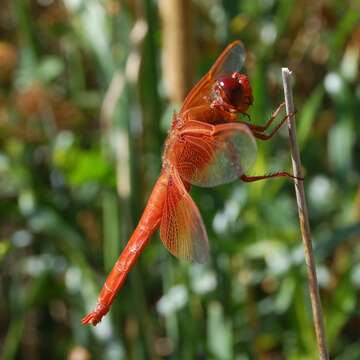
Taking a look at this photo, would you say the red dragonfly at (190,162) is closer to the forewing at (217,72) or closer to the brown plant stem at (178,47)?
the forewing at (217,72)

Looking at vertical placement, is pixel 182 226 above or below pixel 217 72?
below

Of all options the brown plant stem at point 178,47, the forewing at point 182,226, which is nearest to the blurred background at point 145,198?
the brown plant stem at point 178,47

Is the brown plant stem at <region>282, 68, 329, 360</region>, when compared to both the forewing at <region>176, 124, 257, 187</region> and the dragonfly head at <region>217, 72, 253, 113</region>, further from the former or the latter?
the dragonfly head at <region>217, 72, 253, 113</region>

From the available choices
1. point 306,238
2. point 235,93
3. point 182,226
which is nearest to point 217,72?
point 235,93

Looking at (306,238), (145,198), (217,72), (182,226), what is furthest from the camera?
(145,198)

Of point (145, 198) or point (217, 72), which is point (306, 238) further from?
point (145, 198)

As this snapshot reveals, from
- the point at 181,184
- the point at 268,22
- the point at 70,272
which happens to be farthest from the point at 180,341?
the point at 268,22

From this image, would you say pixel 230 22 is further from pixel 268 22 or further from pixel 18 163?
pixel 18 163
